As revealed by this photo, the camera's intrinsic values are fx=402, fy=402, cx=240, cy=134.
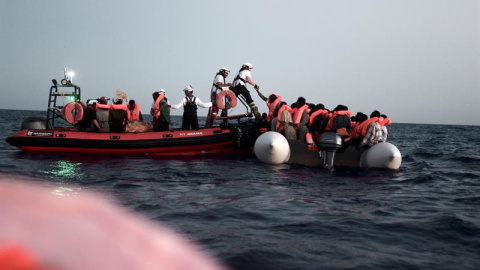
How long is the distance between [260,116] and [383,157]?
17.4 feet

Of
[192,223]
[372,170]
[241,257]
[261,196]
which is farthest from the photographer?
[372,170]

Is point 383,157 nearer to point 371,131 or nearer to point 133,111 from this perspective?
point 371,131

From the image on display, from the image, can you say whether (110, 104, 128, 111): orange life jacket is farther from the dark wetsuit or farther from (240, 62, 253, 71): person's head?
(240, 62, 253, 71): person's head

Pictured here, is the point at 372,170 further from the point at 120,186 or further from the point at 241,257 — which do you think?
the point at 241,257

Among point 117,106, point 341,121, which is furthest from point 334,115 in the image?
point 117,106

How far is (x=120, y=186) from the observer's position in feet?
28.7

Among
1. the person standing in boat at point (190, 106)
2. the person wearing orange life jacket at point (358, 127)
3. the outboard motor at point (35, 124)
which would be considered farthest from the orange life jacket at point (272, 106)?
the outboard motor at point (35, 124)

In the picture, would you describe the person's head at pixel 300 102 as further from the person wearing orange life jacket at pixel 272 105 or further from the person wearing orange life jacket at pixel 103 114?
the person wearing orange life jacket at pixel 103 114

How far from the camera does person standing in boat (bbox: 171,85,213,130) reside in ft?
48.5

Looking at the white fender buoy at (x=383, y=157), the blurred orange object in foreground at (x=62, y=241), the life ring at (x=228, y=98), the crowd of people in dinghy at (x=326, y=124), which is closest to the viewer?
the blurred orange object in foreground at (x=62, y=241)

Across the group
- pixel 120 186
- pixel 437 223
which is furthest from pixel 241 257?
pixel 120 186

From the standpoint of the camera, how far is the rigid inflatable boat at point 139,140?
565 inches

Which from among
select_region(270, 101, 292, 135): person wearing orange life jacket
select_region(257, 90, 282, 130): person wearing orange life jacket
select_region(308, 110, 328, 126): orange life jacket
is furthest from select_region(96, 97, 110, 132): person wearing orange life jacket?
select_region(308, 110, 328, 126): orange life jacket

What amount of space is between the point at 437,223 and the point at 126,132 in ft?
36.5
